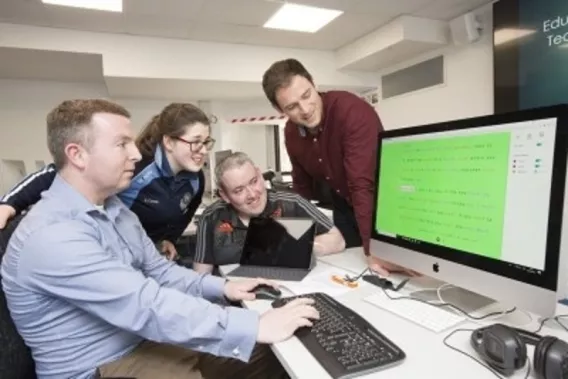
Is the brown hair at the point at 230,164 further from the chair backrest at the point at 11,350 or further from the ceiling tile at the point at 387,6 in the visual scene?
the ceiling tile at the point at 387,6

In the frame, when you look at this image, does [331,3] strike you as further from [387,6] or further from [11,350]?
[11,350]

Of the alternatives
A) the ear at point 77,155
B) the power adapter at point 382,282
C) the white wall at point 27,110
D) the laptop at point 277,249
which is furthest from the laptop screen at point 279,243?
the white wall at point 27,110

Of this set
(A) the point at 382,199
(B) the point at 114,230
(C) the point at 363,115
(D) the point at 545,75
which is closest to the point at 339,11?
(D) the point at 545,75

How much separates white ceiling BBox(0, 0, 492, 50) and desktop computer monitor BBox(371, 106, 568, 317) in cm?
299

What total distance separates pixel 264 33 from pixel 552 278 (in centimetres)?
418

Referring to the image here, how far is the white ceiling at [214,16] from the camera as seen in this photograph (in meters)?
3.49

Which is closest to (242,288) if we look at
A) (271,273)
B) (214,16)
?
(271,273)

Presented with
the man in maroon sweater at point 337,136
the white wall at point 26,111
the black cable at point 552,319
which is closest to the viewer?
the black cable at point 552,319

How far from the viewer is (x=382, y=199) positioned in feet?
3.84

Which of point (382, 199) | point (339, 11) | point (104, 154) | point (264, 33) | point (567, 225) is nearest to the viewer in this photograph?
point (567, 225)

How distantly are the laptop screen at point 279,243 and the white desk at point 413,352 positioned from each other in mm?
370

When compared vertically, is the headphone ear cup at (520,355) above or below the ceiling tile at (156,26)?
below

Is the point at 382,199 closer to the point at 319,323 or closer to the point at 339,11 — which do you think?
the point at 319,323

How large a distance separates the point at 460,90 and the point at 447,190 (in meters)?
3.91
